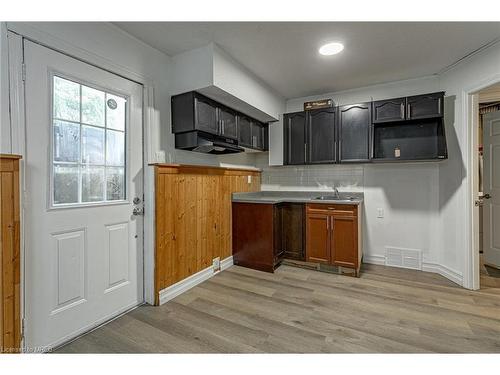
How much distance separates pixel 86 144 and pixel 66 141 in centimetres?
14

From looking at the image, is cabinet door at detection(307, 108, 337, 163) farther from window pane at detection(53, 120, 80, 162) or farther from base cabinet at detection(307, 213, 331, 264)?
window pane at detection(53, 120, 80, 162)

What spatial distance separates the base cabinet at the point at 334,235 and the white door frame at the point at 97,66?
1.92m

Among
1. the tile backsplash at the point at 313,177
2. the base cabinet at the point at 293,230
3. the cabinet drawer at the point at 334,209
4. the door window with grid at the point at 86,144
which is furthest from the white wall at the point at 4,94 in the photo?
the tile backsplash at the point at 313,177

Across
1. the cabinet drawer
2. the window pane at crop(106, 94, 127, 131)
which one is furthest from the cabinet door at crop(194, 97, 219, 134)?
the cabinet drawer

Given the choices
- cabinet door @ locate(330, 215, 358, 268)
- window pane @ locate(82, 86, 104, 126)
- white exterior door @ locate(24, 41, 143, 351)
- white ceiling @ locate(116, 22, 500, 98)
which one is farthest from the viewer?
cabinet door @ locate(330, 215, 358, 268)

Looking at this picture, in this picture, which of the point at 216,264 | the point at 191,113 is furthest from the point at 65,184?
the point at 216,264

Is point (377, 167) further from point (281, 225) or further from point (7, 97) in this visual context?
point (7, 97)

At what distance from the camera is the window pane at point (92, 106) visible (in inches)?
71.9

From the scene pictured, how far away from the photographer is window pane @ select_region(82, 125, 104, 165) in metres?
1.83

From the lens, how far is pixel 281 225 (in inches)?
128

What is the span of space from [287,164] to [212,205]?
135 cm

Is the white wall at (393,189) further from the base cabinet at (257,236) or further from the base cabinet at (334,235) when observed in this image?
the base cabinet at (257,236)

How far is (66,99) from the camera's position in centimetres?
171

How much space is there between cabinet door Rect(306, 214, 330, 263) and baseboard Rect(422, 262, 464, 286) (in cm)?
131
